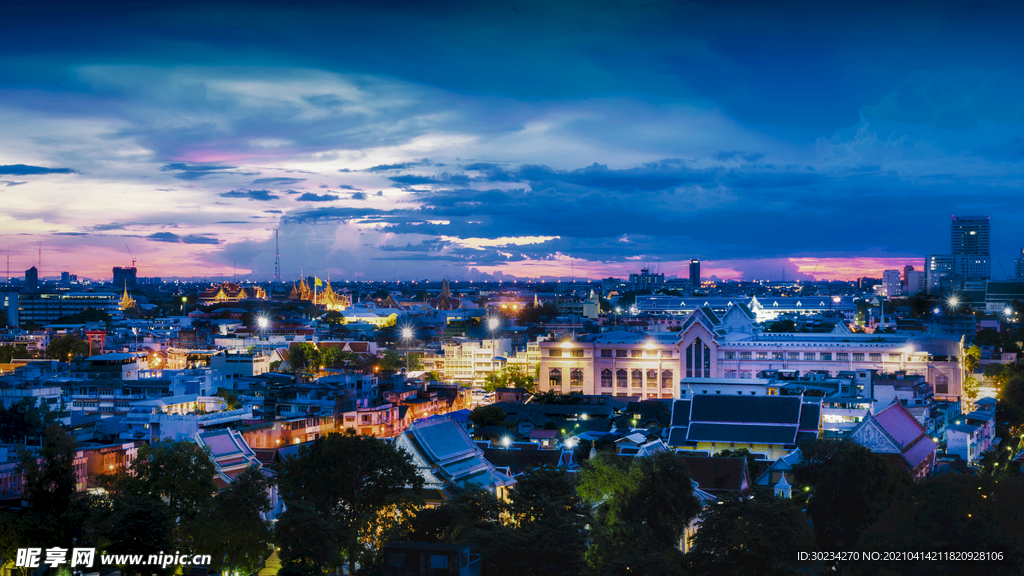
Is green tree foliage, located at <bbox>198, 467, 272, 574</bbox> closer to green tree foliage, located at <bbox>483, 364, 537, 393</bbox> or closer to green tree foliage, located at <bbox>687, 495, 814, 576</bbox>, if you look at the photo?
green tree foliage, located at <bbox>687, 495, 814, 576</bbox>

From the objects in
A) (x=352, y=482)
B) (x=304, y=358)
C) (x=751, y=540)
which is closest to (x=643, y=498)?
(x=751, y=540)

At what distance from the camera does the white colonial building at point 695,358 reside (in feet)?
240

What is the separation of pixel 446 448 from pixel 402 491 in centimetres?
477

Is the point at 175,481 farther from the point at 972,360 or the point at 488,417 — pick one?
the point at 972,360

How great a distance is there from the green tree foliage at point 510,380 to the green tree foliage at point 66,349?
131 feet

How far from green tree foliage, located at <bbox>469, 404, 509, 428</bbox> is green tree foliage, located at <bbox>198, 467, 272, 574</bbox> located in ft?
79.3

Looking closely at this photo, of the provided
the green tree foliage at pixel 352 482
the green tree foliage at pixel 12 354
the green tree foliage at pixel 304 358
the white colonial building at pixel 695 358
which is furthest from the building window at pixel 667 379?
the green tree foliage at pixel 12 354

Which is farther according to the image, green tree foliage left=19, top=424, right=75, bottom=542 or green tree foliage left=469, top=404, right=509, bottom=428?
green tree foliage left=469, top=404, right=509, bottom=428

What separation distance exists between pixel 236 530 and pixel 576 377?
51.7m

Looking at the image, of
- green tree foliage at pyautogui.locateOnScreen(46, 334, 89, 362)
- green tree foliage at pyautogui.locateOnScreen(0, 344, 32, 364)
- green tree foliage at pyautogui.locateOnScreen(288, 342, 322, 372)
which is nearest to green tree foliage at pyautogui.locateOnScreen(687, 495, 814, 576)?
green tree foliage at pyautogui.locateOnScreen(288, 342, 322, 372)

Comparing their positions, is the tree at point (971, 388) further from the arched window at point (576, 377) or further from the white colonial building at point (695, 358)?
the arched window at point (576, 377)

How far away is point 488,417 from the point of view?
49.8 meters

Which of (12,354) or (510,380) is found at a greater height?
(12,354)

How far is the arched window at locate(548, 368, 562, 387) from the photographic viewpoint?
74750mm
